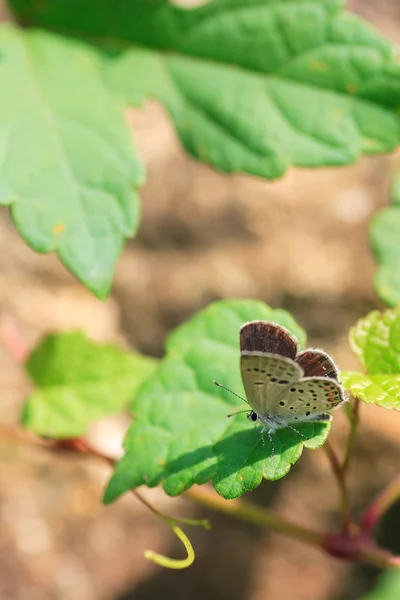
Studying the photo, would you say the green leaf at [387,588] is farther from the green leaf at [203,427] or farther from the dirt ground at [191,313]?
the green leaf at [203,427]

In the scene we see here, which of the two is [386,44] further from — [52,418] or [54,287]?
[54,287]

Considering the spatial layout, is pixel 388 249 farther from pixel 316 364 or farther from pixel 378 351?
pixel 316 364

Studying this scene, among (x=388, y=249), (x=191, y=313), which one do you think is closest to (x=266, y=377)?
(x=388, y=249)

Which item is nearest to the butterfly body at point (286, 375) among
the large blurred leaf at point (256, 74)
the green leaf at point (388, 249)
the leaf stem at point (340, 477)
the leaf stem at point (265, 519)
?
the leaf stem at point (340, 477)

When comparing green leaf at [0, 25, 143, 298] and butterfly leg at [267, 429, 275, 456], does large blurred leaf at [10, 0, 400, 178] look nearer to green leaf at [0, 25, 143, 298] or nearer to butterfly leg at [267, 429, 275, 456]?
green leaf at [0, 25, 143, 298]

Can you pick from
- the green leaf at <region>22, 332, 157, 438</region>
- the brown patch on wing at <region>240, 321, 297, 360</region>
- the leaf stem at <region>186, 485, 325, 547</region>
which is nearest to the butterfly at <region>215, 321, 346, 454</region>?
the brown patch on wing at <region>240, 321, 297, 360</region>

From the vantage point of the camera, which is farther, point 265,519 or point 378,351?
point 265,519
